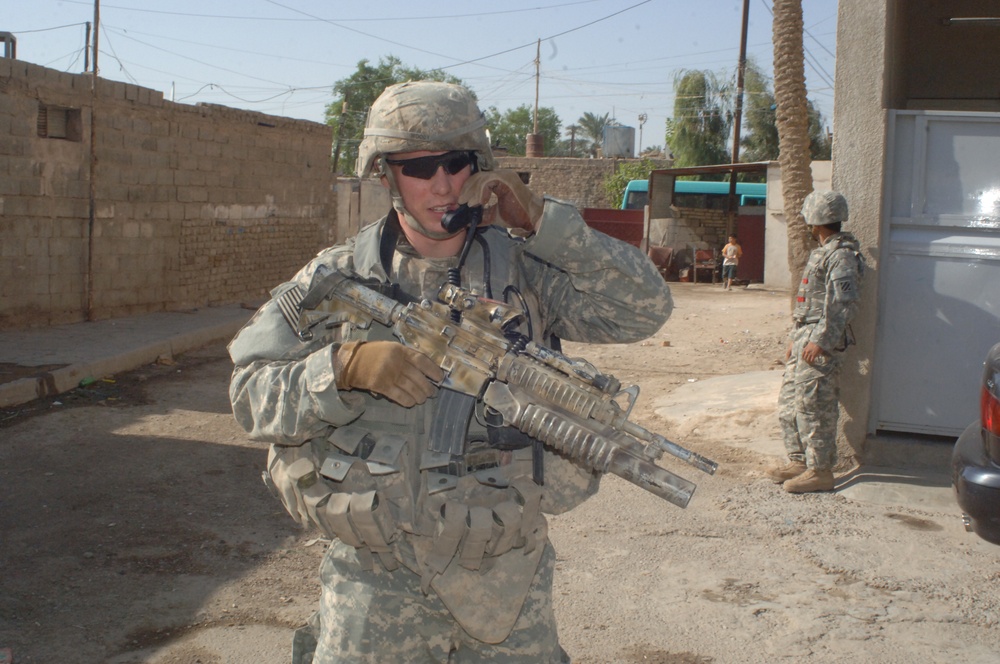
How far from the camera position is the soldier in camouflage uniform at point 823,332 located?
5250mm

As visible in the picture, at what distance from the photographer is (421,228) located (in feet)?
7.87

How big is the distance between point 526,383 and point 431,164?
630mm

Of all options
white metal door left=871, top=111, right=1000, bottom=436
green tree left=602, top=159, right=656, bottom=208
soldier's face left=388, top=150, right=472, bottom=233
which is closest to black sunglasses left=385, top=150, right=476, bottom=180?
soldier's face left=388, top=150, right=472, bottom=233

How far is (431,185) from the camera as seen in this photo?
2393mm

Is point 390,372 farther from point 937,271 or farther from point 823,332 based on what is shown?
point 937,271

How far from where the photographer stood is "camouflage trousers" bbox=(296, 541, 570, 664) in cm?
223

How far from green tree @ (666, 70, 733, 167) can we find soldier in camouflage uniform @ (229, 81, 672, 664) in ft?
126

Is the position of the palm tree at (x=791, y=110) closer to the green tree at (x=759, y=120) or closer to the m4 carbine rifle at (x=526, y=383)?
the m4 carbine rifle at (x=526, y=383)

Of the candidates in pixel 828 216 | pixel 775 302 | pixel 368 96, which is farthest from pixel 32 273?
pixel 368 96

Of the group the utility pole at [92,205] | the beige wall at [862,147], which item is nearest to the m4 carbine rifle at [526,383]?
the beige wall at [862,147]

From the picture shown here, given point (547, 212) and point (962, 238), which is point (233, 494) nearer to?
point (547, 212)

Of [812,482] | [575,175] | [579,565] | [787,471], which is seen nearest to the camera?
[579,565]

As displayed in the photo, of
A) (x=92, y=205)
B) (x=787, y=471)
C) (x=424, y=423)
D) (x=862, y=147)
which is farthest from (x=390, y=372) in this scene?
(x=92, y=205)

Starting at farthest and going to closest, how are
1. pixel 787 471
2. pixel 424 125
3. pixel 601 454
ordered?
pixel 787 471 → pixel 424 125 → pixel 601 454
